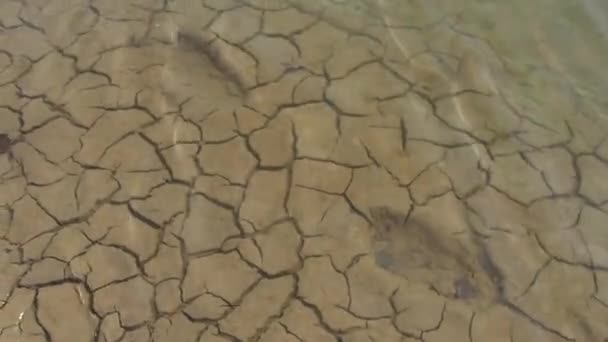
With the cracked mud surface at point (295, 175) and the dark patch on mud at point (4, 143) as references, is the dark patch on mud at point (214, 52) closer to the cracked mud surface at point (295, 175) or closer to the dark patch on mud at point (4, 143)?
the cracked mud surface at point (295, 175)

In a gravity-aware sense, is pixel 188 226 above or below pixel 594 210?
below

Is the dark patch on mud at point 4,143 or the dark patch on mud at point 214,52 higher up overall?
the dark patch on mud at point 214,52

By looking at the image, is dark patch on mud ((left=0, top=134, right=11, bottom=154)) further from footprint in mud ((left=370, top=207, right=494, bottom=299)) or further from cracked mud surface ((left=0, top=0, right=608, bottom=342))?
footprint in mud ((left=370, top=207, right=494, bottom=299))

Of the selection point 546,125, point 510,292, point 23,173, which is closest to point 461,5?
point 546,125

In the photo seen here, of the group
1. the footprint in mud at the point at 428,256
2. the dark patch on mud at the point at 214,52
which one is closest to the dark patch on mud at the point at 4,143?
the dark patch on mud at the point at 214,52

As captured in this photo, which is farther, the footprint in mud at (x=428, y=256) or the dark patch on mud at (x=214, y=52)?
the dark patch on mud at (x=214, y=52)

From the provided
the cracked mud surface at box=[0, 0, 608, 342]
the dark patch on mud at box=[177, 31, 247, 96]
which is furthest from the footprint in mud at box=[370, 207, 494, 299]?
the dark patch on mud at box=[177, 31, 247, 96]

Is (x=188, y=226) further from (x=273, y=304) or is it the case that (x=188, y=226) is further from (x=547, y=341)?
(x=547, y=341)
